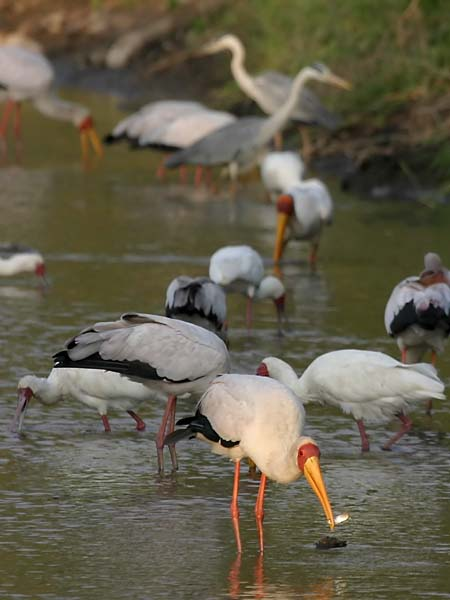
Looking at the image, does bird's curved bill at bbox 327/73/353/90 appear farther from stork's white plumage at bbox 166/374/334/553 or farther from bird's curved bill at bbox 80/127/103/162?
stork's white plumage at bbox 166/374/334/553

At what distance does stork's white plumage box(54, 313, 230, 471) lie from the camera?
7.82m

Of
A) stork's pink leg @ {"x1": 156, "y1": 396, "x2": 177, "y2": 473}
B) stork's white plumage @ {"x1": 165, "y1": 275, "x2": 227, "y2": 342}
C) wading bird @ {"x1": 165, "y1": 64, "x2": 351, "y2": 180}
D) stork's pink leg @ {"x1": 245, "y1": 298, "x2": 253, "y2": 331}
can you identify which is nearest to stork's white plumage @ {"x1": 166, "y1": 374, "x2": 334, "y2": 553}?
stork's pink leg @ {"x1": 156, "y1": 396, "x2": 177, "y2": 473}

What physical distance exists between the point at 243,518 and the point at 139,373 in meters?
0.97

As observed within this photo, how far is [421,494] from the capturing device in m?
7.68

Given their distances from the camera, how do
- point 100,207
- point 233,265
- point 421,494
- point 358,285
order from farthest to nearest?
point 100,207 < point 358,285 < point 233,265 < point 421,494

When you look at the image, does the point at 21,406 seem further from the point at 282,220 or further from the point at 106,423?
the point at 282,220

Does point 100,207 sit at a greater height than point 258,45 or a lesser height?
lesser

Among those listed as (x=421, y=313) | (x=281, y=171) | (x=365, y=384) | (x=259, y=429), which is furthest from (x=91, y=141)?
(x=259, y=429)

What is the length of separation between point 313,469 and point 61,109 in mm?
16497

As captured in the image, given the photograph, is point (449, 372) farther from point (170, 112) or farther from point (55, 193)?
point (170, 112)

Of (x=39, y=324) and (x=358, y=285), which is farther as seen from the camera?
(x=358, y=285)

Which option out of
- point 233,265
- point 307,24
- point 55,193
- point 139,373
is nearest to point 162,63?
point 307,24

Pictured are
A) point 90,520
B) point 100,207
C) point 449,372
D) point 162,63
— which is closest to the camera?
Answer: point 90,520

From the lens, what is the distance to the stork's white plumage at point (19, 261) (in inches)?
502
